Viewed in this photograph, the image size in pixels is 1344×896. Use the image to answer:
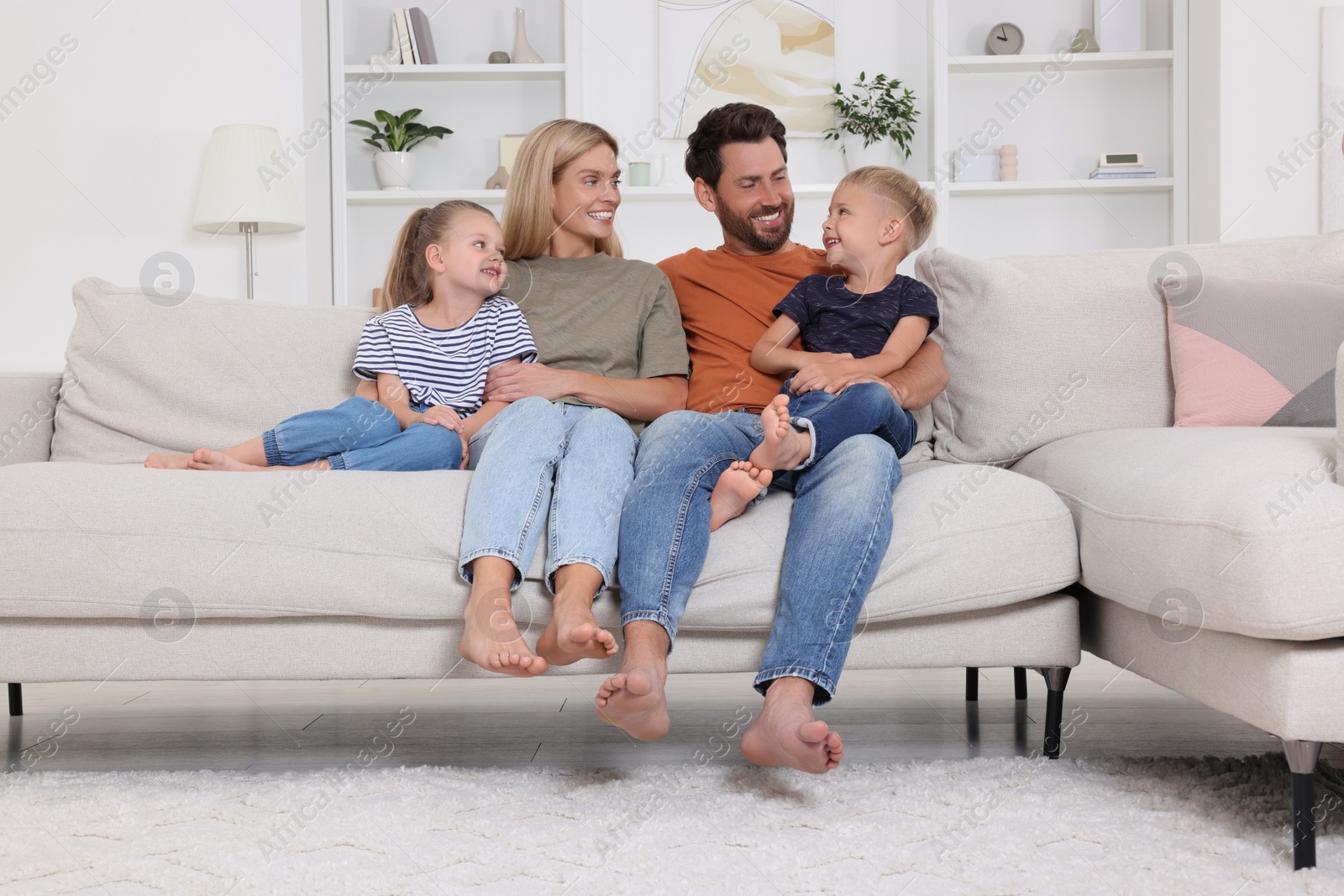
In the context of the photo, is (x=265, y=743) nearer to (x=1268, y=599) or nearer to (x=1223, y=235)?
(x=1268, y=599)

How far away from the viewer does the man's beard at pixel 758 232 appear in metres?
1.96

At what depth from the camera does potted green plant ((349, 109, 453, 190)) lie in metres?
3.75

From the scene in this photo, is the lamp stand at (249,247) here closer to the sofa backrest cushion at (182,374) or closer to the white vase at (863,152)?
A: the sofa backrest cushion at (182,374)

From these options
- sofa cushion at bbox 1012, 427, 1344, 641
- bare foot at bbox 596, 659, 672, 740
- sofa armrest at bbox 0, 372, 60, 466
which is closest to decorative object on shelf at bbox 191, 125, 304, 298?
sofa armrest at bbox 0, 372, 60, 466

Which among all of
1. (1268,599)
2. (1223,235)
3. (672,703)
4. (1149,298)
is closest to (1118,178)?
(1223,235)

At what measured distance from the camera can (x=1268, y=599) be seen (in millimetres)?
1018

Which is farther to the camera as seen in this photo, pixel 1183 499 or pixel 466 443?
pixel 466 443

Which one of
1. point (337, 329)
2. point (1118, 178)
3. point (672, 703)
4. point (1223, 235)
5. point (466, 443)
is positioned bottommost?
point (672, 703)

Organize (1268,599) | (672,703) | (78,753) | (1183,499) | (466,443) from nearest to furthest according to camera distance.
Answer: (1268,599), (1183,499), (78,753), (466,443), (672,703)

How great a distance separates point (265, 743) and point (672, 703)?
70 cm

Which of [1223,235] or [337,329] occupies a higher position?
[1223,235]

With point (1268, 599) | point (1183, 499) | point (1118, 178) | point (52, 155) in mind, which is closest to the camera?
point (1268, 599)

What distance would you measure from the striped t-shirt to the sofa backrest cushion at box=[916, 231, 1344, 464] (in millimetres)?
770

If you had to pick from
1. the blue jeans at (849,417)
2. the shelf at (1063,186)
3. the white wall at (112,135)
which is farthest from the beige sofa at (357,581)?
the shelf at (1063,186)
